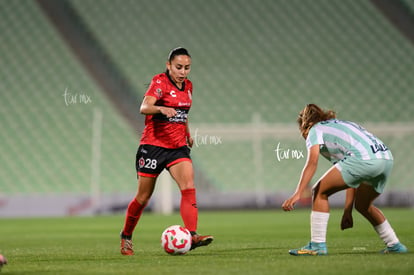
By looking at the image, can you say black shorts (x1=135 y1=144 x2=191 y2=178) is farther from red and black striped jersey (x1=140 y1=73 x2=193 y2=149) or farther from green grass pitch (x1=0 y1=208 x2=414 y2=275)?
green grass pitch (x1=0 y1=208 x2=414 y2=275)

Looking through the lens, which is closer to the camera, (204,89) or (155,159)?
(155,159)

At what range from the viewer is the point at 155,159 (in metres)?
6.11

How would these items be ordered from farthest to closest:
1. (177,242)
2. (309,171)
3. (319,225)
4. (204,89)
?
(204,89), (177,242), (319,225), (309,171)

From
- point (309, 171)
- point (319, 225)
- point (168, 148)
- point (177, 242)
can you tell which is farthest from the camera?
point (168, 148)

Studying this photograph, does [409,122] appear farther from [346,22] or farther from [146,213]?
[146,213]

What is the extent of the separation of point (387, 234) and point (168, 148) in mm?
1925

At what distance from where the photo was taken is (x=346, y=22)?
70.1 feet

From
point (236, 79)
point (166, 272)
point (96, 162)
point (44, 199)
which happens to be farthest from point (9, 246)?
point (236, 79)

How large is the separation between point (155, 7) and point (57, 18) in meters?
2.89

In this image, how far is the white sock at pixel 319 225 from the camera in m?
5.29

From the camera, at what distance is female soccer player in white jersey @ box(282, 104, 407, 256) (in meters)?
5.27
